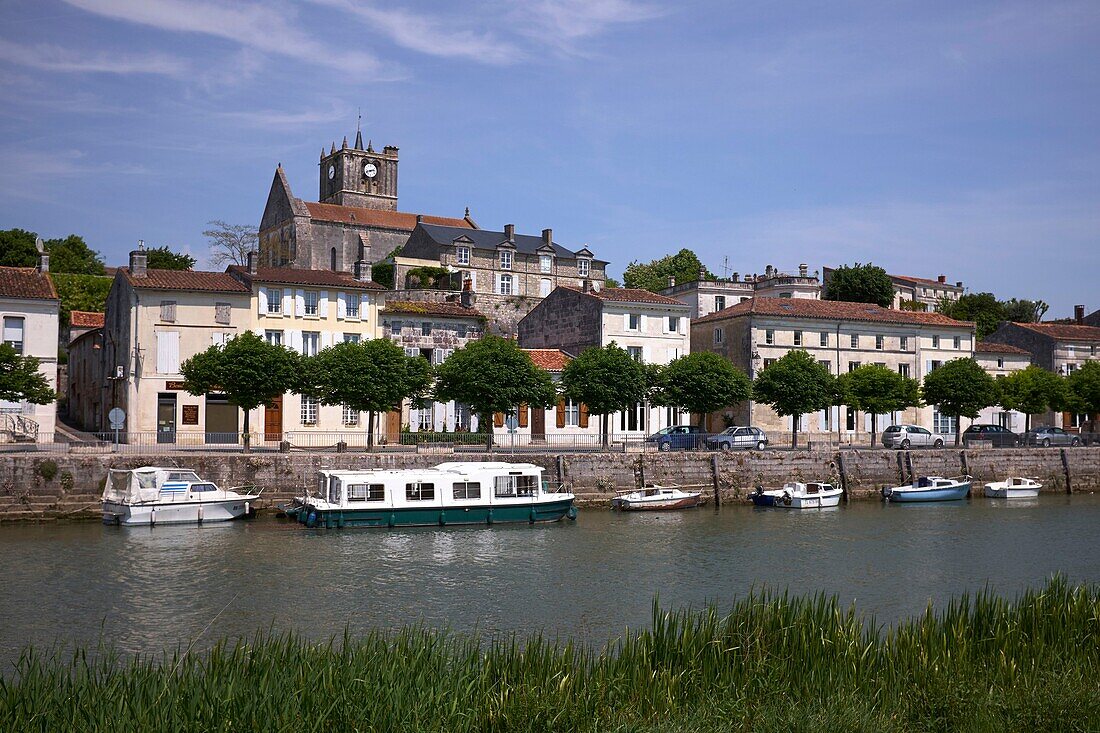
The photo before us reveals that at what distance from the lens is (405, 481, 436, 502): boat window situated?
38.4 metres

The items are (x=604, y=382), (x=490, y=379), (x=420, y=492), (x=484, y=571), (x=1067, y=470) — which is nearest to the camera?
(x=484, y=571)

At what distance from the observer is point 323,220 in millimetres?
97188

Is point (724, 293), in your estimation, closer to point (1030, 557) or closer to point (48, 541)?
point (1030, 557)

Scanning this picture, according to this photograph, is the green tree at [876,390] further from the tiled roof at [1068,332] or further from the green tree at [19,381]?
the green tree at [19,381]

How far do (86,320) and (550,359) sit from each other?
2966 centimetres

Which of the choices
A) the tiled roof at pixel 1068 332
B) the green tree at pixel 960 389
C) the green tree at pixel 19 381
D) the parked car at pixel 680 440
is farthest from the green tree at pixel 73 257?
the tiled roof at pixel 1068 332

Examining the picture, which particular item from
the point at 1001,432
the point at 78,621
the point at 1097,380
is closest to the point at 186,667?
the point at 78,621

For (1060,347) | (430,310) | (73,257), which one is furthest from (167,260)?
(1060,347)

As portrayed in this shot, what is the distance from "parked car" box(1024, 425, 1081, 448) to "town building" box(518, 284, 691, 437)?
20699 millimetres

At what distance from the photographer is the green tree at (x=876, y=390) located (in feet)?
195

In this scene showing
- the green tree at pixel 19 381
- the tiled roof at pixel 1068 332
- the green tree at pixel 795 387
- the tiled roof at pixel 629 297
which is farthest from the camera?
the tiled roof at pixel 1068 332

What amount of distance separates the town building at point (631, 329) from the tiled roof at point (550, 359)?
2.45 m

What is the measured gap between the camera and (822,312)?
66.9m

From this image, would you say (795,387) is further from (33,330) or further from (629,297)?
(33,330)
